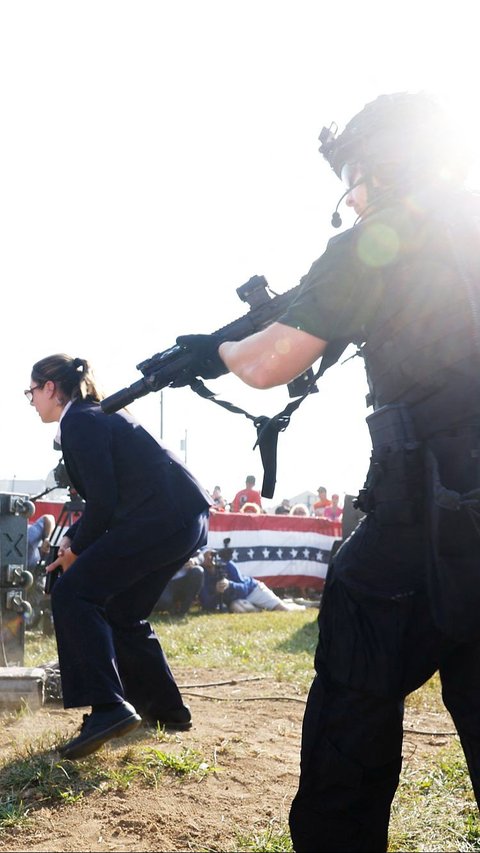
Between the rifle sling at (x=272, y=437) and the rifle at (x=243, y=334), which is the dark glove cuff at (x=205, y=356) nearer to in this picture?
the rifle at (x=243, y=334)

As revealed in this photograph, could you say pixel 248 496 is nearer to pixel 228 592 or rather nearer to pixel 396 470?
pixel 228 592

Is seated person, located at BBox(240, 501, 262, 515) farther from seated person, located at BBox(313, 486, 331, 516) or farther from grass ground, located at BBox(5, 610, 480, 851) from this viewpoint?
grass ground, located at BBox(5, 610, 480, 851)

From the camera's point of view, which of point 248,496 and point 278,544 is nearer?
point 278,544

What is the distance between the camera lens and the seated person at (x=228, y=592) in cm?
1230

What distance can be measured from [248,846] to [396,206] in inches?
87.8

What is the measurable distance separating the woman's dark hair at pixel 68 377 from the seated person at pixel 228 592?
821 cm

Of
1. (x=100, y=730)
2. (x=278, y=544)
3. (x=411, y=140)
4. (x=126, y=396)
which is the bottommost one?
(x=100, y=730)

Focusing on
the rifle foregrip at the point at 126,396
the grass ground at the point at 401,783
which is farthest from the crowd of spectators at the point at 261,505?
the rifle foregrip at the point at 126,396

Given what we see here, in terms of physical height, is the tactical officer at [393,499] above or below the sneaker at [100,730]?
above

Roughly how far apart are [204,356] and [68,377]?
6.07 feet

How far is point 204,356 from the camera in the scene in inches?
105

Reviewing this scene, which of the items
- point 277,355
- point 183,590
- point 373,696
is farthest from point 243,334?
point 183,590

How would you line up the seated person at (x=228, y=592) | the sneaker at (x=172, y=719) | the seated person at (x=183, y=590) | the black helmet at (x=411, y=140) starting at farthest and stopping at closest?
the seated person at (x=228, y=592), the seated person at (x=183, y=590), the sneaker at (x=172, y=719), the black helmet at (x=411, y=140)

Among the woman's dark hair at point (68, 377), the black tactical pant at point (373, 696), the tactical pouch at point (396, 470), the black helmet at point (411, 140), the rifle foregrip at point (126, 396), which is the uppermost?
the black helmet at point (411, 140)
